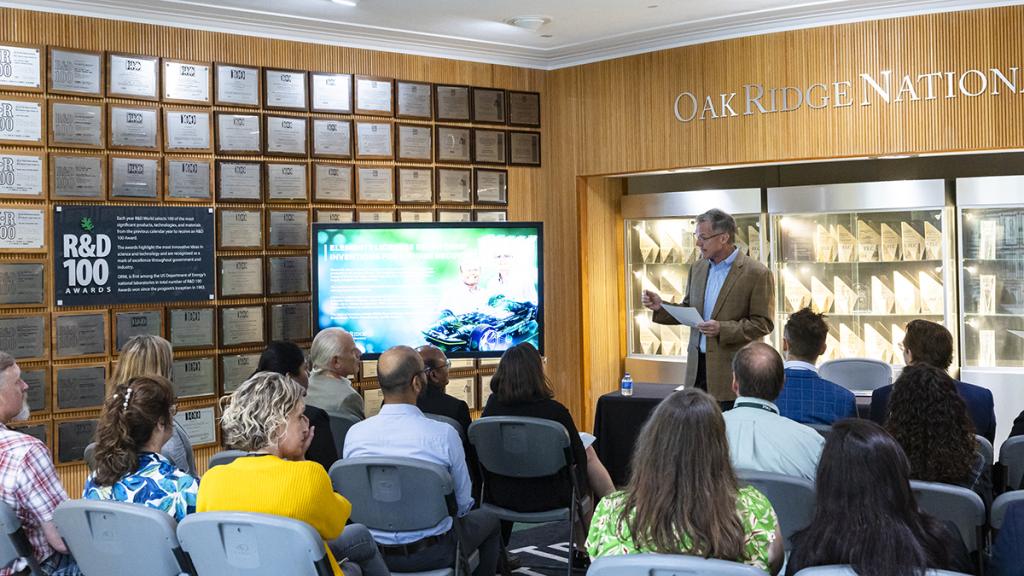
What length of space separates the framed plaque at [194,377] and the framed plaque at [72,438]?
1.93ft

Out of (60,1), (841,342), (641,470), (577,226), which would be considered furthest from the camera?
(577,226)

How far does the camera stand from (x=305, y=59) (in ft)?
22.5

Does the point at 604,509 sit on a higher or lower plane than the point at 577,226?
lower

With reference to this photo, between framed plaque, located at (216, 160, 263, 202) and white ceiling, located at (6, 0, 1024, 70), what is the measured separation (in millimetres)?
889

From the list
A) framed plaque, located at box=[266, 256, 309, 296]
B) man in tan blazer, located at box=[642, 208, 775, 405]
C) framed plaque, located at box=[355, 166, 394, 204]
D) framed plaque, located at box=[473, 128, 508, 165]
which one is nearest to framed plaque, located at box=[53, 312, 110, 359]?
framed plaque, located at box=[266, 256, 309, 296]

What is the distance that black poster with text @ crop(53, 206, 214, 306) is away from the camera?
587cm

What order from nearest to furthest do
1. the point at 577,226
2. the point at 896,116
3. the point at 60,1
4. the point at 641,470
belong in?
1. the point at 641,470
2. the point at 60,1
3. the point at 896,116
4. the point at 577,226

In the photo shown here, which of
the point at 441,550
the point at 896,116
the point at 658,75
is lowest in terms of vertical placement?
the point at 441,550

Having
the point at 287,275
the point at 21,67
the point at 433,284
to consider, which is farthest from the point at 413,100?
the point at 21,67

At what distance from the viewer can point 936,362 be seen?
4160 mm

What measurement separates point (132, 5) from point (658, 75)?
12.1ft

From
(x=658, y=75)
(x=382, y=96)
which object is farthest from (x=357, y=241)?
(x=658, y=75)

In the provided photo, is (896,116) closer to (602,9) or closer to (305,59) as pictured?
(602,9)

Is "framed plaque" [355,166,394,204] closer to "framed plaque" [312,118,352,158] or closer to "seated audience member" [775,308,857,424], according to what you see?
"framed plaque" [312,118,352,158]
